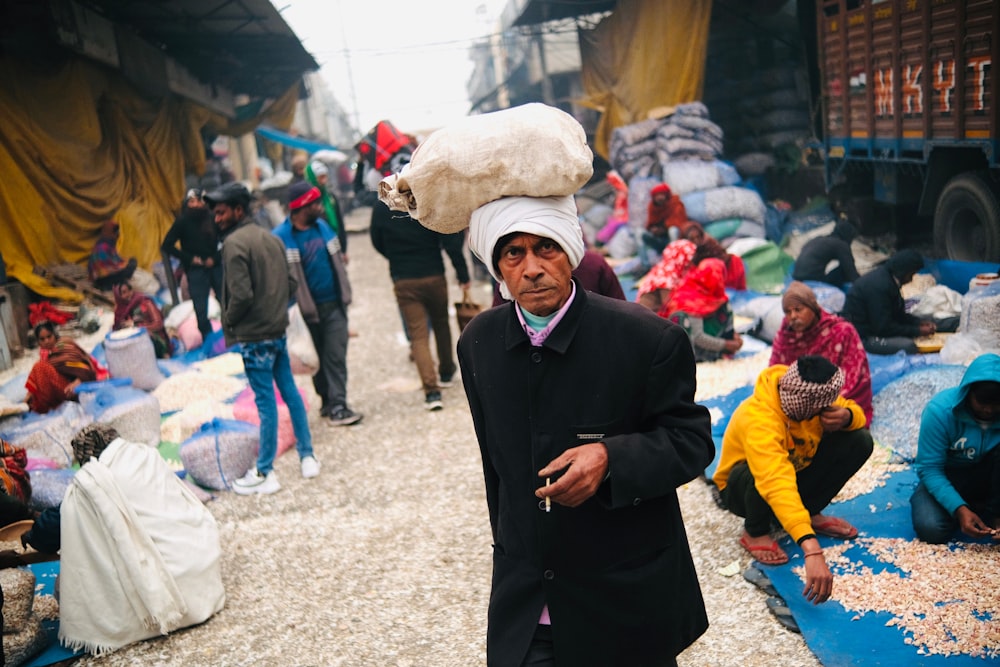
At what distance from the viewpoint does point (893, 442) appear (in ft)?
15.5

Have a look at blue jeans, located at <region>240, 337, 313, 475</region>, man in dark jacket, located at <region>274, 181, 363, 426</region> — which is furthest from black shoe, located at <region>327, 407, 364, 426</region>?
blue jeans, located at <region>240, 337, 313, 475</region>

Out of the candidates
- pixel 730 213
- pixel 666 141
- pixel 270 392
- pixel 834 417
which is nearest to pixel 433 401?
pixel 270 392

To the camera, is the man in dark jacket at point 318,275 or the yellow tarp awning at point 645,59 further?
the yellow tarp awning at point 645,59

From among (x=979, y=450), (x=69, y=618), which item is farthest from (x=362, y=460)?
(x=979, y=450)

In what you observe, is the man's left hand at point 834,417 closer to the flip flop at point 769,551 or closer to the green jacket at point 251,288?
the flip flop at point 769,551

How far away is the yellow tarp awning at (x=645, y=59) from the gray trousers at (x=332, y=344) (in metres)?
8.85

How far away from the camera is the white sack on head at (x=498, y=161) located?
5.68 feet

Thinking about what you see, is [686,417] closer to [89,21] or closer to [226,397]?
[226,397]

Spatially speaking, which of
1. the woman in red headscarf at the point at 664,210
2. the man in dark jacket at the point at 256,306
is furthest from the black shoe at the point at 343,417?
the woman in red headscarf at the point at 664,210

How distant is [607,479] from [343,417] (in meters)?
5.26

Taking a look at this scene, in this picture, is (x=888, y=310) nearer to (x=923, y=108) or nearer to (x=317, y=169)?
(x=923, y=108)

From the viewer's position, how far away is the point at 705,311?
21.9 feet

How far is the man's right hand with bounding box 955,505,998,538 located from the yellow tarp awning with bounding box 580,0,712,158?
1081cm

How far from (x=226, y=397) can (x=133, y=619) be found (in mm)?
3748
